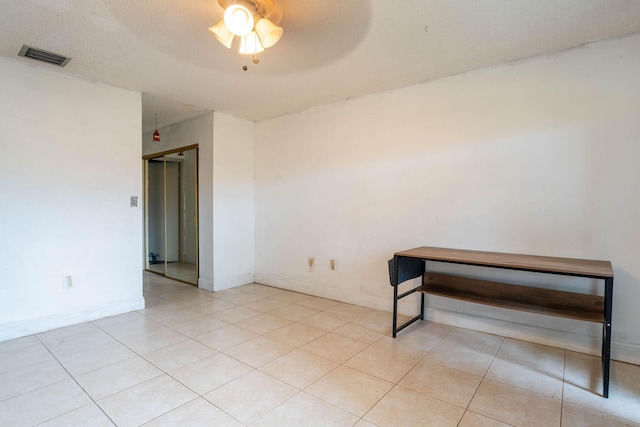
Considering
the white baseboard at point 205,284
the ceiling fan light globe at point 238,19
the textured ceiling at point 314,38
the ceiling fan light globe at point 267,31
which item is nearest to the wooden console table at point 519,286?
the textured ceiling at point 314,38

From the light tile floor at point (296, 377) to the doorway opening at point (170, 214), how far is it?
2634mm

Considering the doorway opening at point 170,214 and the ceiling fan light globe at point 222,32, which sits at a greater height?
the ceiling fan light globe at point 222,32

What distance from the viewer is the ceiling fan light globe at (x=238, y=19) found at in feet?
5.98

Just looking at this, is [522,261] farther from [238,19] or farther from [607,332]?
[238,19]

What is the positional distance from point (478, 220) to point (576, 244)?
2.50 ft

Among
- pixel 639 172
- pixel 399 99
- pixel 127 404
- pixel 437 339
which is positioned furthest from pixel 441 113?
pixel 127 404

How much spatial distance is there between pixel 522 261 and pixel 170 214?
18.1 ft

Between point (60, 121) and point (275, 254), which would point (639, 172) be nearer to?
point (275, 254)

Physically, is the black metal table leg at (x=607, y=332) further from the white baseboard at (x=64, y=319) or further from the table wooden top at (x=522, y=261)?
the white baseboard at (x=64, y=319)

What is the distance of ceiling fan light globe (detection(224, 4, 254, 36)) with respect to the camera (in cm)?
182

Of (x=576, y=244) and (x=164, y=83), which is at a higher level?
(x=164, y=83)

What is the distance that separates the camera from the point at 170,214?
5.76m

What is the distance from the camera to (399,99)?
350cm

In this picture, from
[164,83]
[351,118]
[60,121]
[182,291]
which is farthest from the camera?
[182,291]
